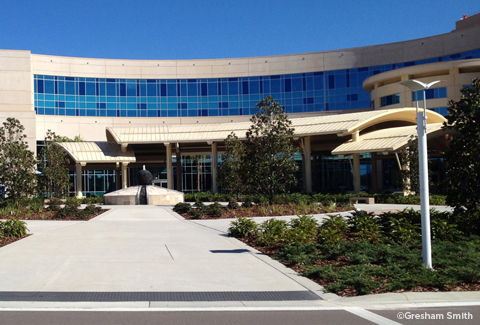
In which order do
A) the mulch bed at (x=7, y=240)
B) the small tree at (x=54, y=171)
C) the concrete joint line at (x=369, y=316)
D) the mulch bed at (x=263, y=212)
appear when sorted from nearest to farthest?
the concrete joint line at (x=369, y=316) < the mulch bed at (x=7, y=240) < the mulch bed at (x=263, y=212) < the small tree at (x=54, y=171)

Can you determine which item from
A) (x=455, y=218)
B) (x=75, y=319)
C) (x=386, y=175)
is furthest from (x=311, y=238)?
(x=386, y=175)

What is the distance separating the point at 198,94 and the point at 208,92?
1175mm

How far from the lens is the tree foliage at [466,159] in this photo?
45.2ft

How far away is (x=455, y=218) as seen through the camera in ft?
45.2

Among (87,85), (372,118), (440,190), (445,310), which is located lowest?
(445,310)

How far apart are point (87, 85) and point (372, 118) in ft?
108

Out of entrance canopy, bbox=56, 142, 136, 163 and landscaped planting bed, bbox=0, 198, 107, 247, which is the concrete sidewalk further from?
entrance canopy, bbox=56, 142, 136, 163

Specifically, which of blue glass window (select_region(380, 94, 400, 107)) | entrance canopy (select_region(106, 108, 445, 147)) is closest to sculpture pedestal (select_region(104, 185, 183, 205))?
entrance canopy (select_region(106, 108, 445, 147))

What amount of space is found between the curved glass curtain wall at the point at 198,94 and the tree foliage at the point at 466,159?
130 ft

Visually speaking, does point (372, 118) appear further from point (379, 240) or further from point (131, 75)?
point (131, 75)

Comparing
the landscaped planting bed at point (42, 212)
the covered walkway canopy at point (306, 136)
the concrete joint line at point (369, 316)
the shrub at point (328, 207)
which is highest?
the covered walkway canopy at point (306, 136)

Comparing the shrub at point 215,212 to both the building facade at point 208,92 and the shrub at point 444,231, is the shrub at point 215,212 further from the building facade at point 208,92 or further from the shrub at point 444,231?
the building facade at point 208,92

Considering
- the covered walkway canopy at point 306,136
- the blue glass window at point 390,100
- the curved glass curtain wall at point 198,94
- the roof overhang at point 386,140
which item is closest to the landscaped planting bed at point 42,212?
the covered walkway canopy at point 306,136

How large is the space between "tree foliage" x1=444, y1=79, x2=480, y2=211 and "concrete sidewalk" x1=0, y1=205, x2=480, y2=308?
625 centimetres
